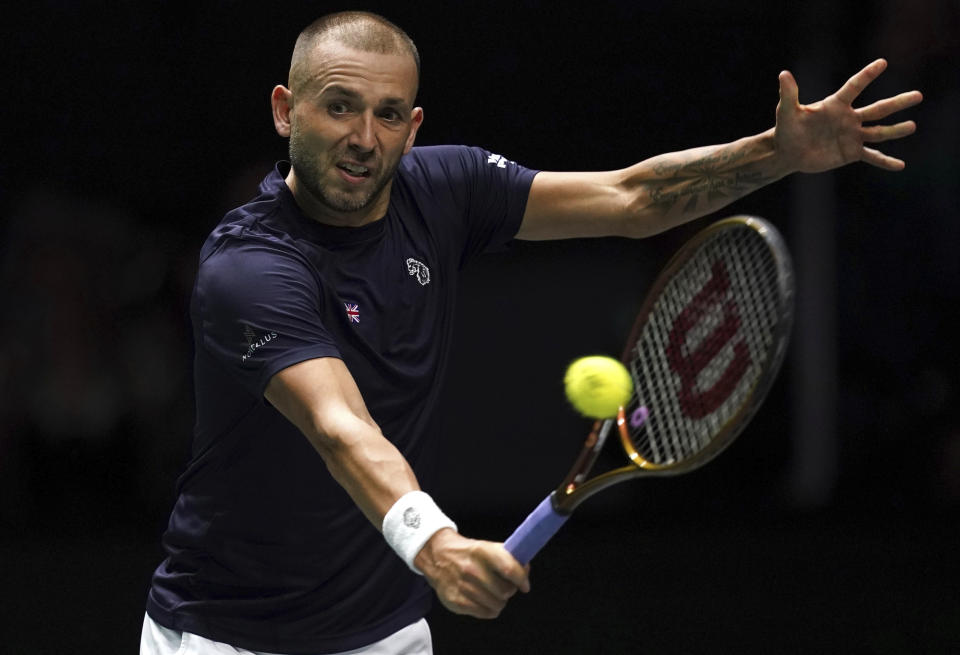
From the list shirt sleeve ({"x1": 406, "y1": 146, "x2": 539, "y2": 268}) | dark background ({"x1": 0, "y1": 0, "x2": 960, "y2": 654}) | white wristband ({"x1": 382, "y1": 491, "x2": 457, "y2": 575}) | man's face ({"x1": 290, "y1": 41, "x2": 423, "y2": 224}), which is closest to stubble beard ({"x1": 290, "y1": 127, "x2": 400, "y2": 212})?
man's face ({"x1": 290, "y1": 41, "x2": 423, "y2": 224})

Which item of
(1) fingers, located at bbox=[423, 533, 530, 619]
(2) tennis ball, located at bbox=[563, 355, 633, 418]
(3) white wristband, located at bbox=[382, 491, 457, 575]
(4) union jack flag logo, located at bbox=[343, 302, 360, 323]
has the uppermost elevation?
(4) union jack flag logo, located at bbox=[343, 302, 360, 323]

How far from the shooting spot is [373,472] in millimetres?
2561

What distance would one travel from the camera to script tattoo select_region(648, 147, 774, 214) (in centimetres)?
334

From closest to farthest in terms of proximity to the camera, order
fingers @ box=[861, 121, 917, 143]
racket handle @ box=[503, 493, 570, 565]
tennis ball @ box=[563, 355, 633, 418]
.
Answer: racket handle @ box=[503, 493, 570, 565], tennis ball @ box=[563, 355, 633, 418], fingers @ box=[861, 121, 917, 143]

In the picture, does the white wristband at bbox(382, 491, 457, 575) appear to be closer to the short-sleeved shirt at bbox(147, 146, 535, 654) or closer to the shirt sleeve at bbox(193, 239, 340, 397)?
the shirt sleeve at bbox(193, 239, 340, 397)

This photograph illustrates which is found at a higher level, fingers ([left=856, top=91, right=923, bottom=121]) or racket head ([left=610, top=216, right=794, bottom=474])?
fingers ([left=856, top=91, right=923, bottom=121])

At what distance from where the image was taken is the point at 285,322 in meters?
2.76

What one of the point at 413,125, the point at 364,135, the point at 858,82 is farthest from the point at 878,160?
the point at 364,135

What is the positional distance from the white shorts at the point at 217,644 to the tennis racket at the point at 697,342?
0.42m

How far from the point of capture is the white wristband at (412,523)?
2.44 meters

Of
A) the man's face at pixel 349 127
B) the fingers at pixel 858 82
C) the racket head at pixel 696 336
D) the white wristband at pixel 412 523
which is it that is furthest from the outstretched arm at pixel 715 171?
the white wristband at pixel 412 523

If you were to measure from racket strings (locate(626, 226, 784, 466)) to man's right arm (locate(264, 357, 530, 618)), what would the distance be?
818 millimetres

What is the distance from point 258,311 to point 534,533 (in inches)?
25.4

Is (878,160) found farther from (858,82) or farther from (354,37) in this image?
(354,37)
